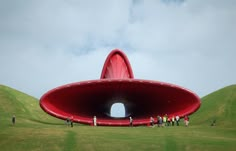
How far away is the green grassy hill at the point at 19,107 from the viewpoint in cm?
4747

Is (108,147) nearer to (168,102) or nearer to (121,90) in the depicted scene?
(121,90)

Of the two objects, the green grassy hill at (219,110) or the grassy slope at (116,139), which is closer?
the grassy slope at (116,139)

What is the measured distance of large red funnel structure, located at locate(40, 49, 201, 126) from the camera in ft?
110

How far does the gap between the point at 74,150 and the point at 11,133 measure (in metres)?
6.17

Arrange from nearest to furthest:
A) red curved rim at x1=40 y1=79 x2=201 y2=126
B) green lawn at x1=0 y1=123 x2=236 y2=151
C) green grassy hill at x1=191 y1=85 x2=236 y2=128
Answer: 1. green lawn at x1=0 y1=123 x2=236 y2=151
2. red curved rim at x1=40 y1=79 x2=201 y2=126
3. green grassy hill at x1=191 y1=85 x2=236 y2=128

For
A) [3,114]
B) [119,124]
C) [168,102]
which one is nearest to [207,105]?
[168,102]

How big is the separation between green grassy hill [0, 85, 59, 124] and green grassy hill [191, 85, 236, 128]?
Answer: 64.1 ft

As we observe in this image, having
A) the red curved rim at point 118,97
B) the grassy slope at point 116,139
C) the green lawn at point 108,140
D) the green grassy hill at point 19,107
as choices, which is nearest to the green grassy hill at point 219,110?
the red curved rim at point 118,97

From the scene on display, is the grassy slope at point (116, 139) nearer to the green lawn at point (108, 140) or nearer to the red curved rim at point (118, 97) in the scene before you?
the green lawn at point (108, 140)

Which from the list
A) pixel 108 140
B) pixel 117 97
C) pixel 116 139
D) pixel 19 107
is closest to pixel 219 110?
pixel 117 97

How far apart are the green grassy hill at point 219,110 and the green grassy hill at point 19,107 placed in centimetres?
1953

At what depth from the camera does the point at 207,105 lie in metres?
53.2

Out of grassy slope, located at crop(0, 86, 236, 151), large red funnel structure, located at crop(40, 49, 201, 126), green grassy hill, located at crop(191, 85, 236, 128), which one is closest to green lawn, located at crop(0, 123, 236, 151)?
grassy slope, located at crop(0, 86, 236, 151)

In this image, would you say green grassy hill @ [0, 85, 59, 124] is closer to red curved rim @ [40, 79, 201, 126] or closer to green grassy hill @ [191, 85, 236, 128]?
red curved rim @ [40, 79, 201, 126]
